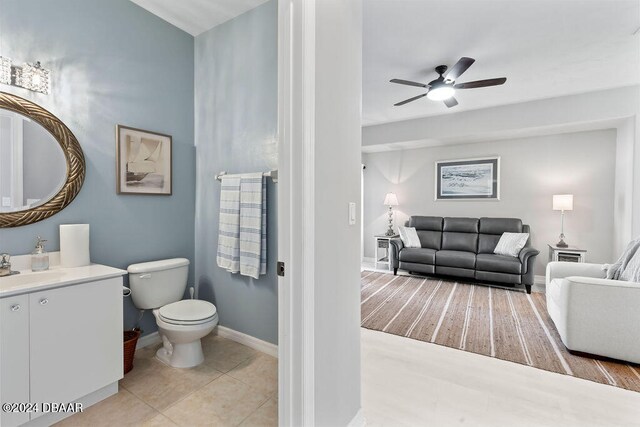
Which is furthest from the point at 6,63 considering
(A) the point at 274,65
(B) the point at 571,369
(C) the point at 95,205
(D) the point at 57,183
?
(B) the point at 571,369

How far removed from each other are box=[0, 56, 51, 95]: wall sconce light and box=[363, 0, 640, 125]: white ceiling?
7.26 ft

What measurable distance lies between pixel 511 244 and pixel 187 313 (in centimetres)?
435

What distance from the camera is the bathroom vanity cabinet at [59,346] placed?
1404mm

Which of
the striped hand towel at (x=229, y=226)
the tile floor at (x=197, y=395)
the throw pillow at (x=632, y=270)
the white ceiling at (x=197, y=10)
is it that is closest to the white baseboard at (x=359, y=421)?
the tile floor at (x=197, y=395)

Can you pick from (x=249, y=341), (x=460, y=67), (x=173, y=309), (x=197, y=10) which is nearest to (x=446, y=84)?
(x=460, y=67)

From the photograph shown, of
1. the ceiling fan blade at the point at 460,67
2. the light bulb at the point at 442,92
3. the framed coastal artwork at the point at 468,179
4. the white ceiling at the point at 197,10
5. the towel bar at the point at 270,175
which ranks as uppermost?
the white ceiling at the point at 197,10

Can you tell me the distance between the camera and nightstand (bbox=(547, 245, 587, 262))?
396 cm

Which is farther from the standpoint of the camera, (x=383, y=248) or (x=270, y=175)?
(x=383, y=248)

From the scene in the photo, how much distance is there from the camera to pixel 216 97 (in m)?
2.60

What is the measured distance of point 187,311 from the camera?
6.92 ft

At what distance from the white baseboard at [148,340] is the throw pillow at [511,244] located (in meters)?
4.48

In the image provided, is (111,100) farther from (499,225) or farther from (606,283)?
(499,225)

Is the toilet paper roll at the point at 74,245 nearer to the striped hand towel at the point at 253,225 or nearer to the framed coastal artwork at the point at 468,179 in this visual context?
the striped hand towel at the point at 253,225

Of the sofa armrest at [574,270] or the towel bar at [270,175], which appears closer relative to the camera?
the towel bar at [270,175]
